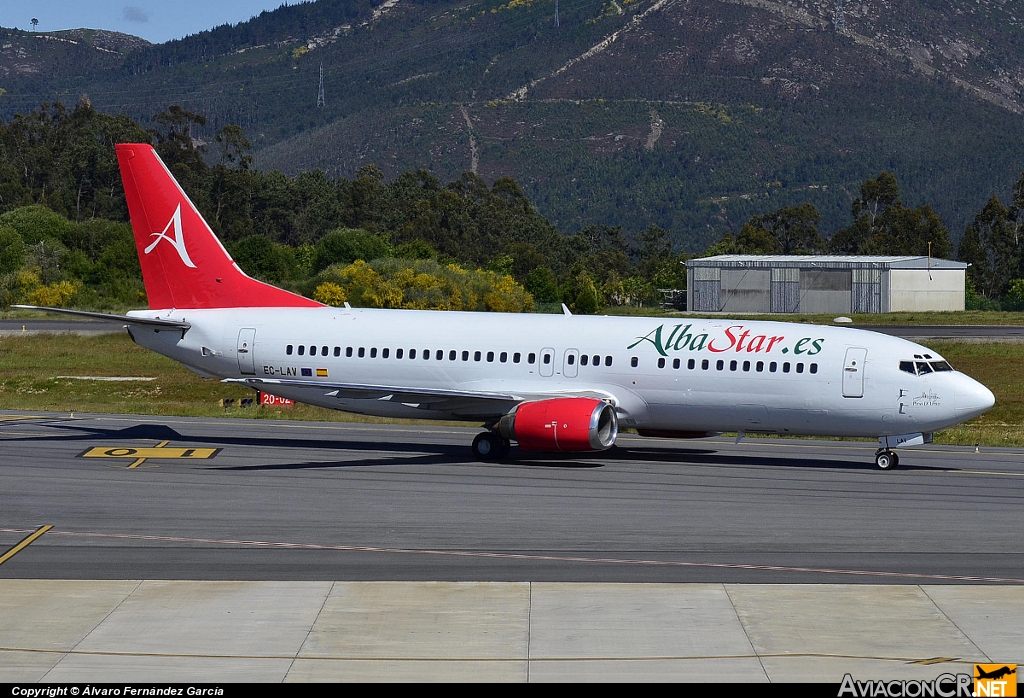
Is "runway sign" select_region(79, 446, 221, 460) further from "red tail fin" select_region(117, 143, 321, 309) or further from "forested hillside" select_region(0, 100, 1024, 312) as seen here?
"forested hillside" select_region(0, 100, 1024, 312)

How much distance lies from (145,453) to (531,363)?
438 inches

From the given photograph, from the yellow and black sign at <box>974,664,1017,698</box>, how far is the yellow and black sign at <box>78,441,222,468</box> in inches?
917

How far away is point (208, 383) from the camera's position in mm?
58062

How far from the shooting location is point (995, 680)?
570 inches

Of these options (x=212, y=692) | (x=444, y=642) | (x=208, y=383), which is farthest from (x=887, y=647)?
(x=208, y=383)

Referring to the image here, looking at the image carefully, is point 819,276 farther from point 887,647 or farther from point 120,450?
point 887,647

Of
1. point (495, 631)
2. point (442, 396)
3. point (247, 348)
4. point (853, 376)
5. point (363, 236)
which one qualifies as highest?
point (363, 236)

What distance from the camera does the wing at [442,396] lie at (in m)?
33.3

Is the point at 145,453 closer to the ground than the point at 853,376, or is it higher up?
closer to the ground

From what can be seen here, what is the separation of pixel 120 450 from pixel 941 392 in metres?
22.5

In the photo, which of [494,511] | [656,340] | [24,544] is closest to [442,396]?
[656,340]

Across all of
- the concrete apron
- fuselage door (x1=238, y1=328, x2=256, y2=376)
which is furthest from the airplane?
the concrete apron

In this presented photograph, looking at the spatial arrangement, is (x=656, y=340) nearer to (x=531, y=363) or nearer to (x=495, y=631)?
(x=531, y=363)

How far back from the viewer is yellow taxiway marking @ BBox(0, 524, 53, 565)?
21141mm
